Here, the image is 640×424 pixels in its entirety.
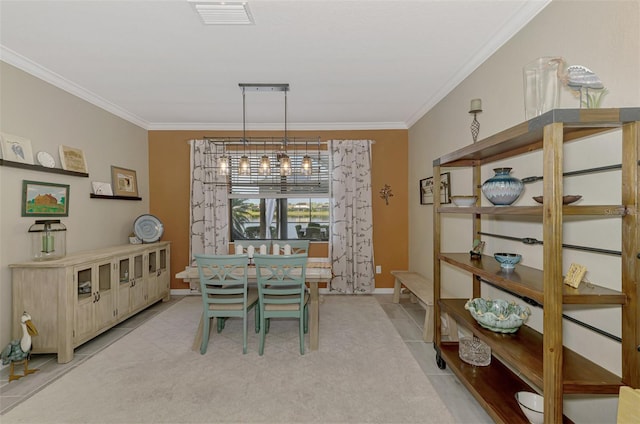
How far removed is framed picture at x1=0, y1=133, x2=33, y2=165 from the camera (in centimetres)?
254

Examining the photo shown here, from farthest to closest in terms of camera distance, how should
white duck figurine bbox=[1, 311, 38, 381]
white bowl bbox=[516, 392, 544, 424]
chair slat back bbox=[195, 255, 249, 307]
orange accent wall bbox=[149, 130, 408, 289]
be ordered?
orange accent wall bbox=[149, 130, 408, 289] → chair slat back bbox=[195, 255, 249, 307] → white duck figurine bbox=[1, 311, 38, 381] → white bowl bbox=[516, 392, 544, 424]

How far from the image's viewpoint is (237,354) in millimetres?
2799

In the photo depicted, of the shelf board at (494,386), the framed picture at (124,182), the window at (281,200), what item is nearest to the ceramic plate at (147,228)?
the framed picture at (124,182)

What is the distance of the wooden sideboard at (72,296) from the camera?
2604 mm

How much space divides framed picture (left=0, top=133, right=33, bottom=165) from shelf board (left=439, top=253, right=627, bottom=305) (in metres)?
3.88

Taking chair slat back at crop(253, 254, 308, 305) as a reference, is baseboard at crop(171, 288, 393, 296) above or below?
below

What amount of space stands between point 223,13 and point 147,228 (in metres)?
3.31

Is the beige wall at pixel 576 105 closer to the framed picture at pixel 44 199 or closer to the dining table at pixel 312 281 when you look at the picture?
the dining table at pixel 312 281

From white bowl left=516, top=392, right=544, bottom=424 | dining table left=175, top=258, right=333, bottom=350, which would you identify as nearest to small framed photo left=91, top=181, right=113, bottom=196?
dining table left=175, top=258, right=333, bottom=350

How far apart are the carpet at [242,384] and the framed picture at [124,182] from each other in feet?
6.65

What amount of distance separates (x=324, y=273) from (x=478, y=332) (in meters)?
1.44

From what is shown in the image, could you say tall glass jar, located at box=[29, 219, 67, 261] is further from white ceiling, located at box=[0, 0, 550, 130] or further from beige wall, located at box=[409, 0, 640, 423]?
beige wall, located at box=[409, 0, 640, 423]

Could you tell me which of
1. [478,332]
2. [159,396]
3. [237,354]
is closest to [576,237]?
[478,332]

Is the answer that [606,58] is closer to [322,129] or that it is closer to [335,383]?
[335,383]
